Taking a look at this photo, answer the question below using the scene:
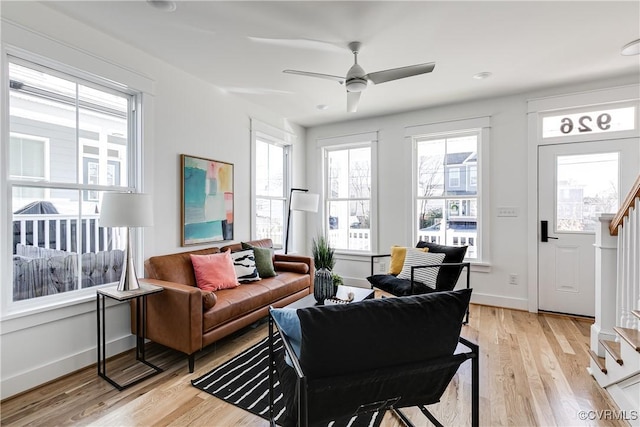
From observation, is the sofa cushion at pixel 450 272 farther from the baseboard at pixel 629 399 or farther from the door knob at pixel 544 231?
the baseboard at pixel 629 399

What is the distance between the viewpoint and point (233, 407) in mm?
1927

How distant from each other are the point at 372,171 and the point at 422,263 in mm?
1861

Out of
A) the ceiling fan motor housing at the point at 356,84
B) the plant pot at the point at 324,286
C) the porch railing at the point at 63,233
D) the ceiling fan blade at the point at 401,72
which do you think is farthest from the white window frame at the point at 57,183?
the ceiling fan blade at the point at 401,72

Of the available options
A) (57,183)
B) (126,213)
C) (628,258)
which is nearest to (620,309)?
(628,258)

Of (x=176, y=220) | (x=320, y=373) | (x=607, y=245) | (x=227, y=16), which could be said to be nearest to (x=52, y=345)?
(x=176, y=220)

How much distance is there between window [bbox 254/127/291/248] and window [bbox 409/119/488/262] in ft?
6.61

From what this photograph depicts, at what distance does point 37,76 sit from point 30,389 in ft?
7.19

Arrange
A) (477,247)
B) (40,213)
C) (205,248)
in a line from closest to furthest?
(40,213)
(205,248)
(477,247)

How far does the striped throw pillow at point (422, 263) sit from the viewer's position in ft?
10.4

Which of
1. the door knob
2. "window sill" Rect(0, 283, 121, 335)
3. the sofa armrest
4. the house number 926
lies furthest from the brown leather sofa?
the house number 926

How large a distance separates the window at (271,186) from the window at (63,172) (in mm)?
1763

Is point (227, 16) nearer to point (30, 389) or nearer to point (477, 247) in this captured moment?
point (30, 389)

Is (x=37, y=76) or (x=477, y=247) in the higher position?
(x=37, y=76)

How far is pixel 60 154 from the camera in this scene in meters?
2.32
